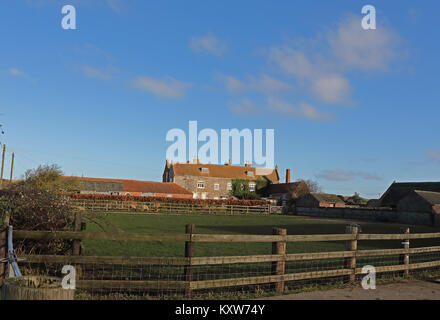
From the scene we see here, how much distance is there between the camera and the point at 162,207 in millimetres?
47625

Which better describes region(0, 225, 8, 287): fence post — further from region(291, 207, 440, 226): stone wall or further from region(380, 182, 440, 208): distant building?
region(380, 182, 440, 208): distant building

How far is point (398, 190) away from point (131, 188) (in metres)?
42.6

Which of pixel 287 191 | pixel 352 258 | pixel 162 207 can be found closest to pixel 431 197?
pixel 287 191

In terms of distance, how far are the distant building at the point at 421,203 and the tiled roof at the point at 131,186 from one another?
3548 cm

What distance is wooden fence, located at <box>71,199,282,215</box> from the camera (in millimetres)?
44644

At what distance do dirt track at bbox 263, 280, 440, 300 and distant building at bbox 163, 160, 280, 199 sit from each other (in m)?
65.4

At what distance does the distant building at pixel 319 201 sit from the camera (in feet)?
197

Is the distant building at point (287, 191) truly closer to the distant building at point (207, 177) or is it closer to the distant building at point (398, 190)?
the distant building at point (207, 177)

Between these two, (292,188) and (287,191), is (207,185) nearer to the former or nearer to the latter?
(287,191)

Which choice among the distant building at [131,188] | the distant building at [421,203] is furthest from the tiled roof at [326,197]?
the distant building at [131,188]

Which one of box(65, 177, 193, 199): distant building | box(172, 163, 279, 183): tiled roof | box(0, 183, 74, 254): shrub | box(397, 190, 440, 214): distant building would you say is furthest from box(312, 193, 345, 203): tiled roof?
box(0, 183, 74, 254): shrub

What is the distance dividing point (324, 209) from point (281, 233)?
1895 inches
